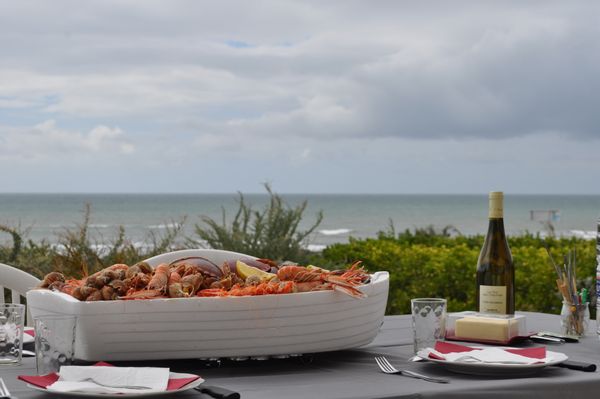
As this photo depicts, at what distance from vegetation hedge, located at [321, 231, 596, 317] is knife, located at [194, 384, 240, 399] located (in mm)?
3712

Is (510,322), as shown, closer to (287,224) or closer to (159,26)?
(287,224)

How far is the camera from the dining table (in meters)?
1.68

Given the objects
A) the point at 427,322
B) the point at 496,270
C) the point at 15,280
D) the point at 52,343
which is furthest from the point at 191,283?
the point at 15,280

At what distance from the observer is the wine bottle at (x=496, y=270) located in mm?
2383

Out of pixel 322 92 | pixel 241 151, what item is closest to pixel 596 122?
pixel 322 92

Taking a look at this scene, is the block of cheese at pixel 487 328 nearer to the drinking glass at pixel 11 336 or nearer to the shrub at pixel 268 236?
the drinking glass at pixel 11 336

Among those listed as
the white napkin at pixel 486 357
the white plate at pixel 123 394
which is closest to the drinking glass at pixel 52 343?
the white plate at pixel 123 394

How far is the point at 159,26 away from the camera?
38844 millimetres

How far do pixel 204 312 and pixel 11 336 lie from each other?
0.51 metres

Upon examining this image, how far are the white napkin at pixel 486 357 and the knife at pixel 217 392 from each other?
541 mm

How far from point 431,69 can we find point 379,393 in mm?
24570

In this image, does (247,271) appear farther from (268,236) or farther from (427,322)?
(268,236)

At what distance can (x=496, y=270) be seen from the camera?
100 inches

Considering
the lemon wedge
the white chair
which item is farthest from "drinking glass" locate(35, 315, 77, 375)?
the white chair
